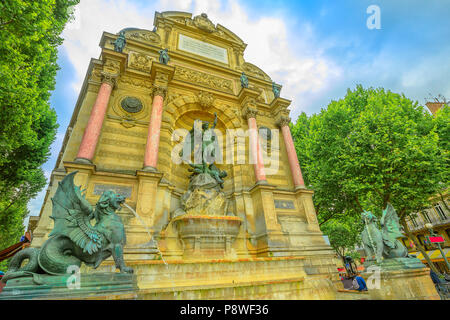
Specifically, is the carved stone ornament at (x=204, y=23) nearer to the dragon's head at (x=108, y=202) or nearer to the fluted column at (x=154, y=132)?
the fluted column at (x=154, y=132)

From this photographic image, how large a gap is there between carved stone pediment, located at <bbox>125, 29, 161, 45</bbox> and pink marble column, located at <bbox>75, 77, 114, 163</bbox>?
4.82m

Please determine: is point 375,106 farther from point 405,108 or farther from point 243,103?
point 243,103

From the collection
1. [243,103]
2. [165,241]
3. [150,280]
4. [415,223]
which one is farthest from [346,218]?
[415,223]

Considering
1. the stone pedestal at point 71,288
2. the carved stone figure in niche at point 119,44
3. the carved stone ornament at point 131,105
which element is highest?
the carved stone figure in niche at point 119,44

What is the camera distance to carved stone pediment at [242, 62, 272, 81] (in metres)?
14.9

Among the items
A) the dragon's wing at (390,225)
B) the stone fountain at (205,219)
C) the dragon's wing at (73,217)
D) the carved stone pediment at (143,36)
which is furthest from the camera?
the carved stone pediment at (143,36)

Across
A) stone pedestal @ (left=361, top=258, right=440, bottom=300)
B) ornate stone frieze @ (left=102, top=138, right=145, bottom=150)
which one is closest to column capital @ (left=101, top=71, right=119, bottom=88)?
ornate stone frieze @ (left=102, top=138, right=145, bottom=150)

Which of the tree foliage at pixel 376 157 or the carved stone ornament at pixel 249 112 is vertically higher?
the carved stone ornament at pixel 249 112

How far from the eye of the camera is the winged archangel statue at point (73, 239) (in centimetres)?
295

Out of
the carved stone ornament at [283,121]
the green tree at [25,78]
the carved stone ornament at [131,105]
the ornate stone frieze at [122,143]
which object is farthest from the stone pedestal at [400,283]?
the green tree at [25,78]

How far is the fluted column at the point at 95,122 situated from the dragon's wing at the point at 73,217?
400cm

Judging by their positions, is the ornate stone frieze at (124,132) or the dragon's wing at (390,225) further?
the ornate stone frieze at (124,132)

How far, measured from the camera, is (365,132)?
10852 mm
